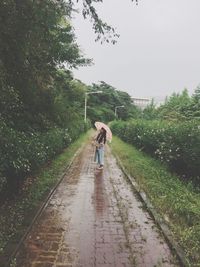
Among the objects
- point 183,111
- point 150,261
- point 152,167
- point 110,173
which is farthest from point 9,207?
point 183,111

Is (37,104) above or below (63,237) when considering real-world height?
above

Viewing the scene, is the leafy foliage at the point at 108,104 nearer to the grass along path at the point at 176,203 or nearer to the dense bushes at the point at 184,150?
the dense bushes at the point at 184,150

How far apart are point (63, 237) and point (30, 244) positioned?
0.63 meters

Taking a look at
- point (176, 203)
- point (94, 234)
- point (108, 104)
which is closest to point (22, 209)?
point (94, 234)

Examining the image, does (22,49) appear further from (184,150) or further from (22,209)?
(184,150)

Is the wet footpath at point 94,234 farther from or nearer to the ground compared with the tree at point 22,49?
nearer to the ground

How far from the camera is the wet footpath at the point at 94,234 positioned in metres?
5.68

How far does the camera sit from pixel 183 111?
2292 inches

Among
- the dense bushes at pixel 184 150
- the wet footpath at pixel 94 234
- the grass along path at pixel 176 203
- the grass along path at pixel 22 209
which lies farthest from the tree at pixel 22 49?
the dense bushes at pixel 184 150

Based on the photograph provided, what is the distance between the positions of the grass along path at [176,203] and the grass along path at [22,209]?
8.60 ft

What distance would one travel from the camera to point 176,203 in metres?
9.22

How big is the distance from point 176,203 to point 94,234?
9.73 feet

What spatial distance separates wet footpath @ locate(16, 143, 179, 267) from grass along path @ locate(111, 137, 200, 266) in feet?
1.08

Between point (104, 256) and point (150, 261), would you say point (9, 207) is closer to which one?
point (104, 256)
